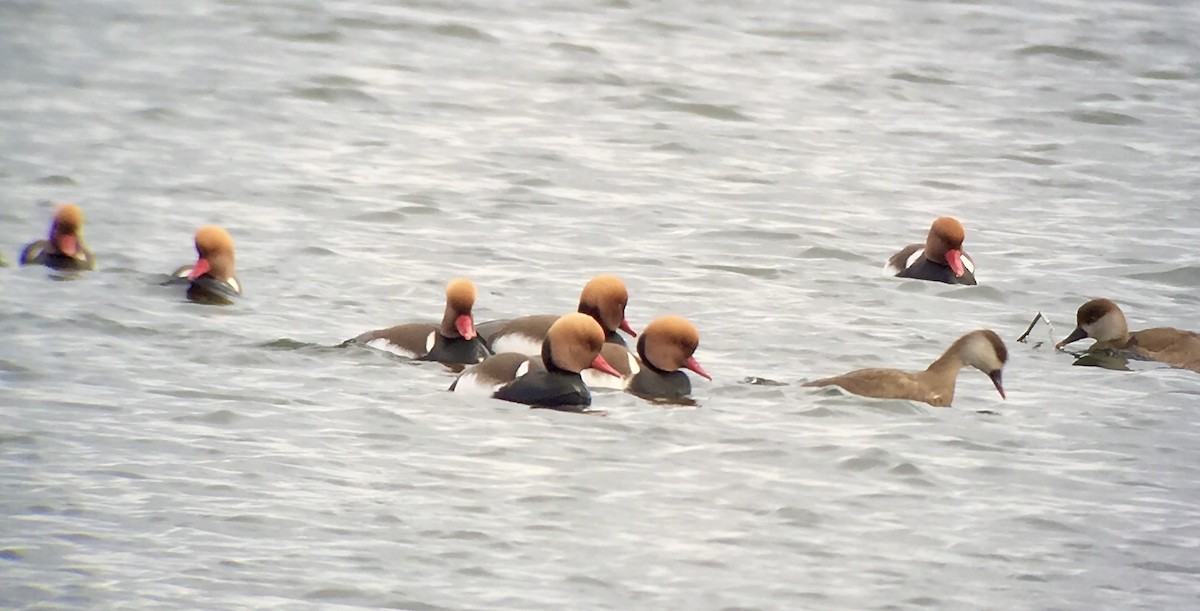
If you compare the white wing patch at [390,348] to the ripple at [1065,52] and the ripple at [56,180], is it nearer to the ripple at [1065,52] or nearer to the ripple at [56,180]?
the ripple at [56,180]

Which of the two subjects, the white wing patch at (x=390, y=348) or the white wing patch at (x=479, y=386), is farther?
the white wing patch at (x=390, y=348)

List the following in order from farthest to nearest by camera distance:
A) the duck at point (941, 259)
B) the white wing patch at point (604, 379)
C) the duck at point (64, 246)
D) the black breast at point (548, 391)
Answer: the duck at point (941, 259)
the duck at point (64, 246)
the white wing patch at point (604, 379)
the black breast at point (548, 391)

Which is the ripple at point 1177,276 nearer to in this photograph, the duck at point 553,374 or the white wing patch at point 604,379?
the white wing patch at point 604,379

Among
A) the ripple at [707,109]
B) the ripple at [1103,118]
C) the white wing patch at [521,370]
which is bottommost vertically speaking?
the ripple at [707,109]

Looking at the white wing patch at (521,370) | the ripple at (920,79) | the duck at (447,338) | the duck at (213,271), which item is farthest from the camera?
the ripple at (920,79)

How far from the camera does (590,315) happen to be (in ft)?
33.4

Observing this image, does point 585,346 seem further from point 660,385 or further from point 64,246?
point 64,246

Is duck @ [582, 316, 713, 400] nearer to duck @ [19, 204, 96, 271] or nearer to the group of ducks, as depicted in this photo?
the group of ducks

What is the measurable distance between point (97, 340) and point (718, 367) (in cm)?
293

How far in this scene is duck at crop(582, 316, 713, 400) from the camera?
959 centimetres

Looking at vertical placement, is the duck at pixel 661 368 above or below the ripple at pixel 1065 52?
below

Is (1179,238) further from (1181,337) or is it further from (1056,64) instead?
(1056,64)

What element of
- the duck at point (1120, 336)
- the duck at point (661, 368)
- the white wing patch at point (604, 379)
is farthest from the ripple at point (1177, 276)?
the white wing patch at point (604, 379)

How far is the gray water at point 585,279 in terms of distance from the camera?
282 inches
